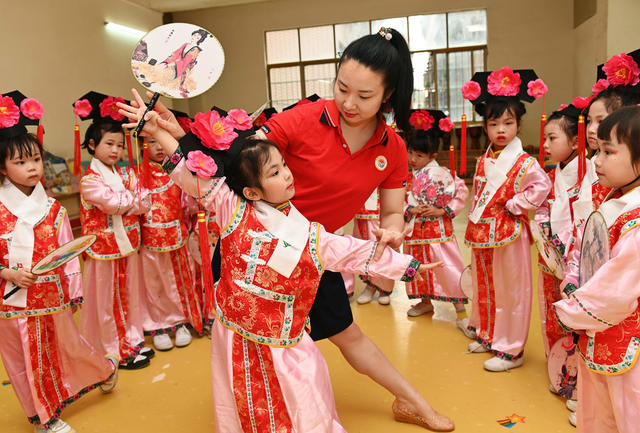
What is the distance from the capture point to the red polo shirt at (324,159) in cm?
175

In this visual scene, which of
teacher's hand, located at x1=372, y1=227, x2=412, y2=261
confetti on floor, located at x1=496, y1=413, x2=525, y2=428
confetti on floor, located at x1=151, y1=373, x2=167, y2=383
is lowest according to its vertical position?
confetti on floor, located at x1=151, y1=373, x2=167, y2=383

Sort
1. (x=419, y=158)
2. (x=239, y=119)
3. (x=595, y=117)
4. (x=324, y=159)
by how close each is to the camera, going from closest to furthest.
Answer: (x=239, y=119) < (x=324, y=159) < (x=595, y=117) < (x=419, y=158)

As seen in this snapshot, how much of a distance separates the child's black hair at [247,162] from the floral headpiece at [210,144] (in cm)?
1

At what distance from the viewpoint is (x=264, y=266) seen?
1.57 metres

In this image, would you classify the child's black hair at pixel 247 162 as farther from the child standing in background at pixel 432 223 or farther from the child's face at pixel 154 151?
the child standing in background at pixel 432 223

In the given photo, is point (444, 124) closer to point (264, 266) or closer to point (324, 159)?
point (324, 159)

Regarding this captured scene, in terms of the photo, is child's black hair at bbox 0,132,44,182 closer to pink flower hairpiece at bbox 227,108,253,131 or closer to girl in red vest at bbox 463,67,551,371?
pink flower hairpiece at bbox 227,108,253,131

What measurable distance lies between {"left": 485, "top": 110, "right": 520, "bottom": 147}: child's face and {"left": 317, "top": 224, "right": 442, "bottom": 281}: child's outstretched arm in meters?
1.29

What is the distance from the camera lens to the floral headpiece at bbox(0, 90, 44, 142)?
2.17 metres

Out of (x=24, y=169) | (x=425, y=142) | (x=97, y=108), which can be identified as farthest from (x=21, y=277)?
(x=425, y=142)

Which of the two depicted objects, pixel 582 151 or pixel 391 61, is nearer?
pixel 391 61

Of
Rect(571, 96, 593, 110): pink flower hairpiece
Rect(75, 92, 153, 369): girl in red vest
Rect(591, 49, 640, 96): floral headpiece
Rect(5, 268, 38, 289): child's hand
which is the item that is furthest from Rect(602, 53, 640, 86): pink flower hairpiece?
Rect(5, 268, 38, 289): child's hand

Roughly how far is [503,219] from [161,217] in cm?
192

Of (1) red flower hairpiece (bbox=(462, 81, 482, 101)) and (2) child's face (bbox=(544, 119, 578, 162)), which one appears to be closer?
(2) child's face (bbox=(544, 119, 578, 162))
